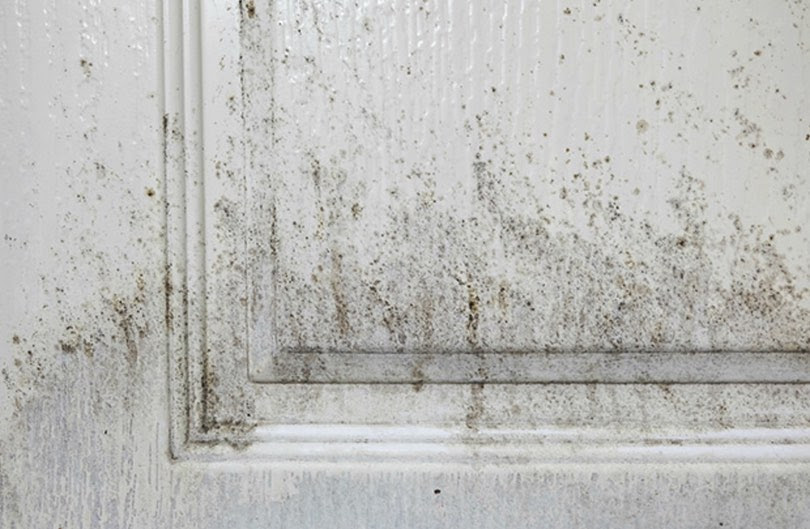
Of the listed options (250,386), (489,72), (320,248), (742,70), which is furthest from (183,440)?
(742,70)

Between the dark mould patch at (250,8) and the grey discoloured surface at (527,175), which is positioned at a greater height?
the dark mould patch at (250,8)

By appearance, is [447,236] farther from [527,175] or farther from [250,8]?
[250,8]

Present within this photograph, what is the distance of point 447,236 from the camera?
48 cm

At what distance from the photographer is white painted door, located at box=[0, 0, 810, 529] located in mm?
479

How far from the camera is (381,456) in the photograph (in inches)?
19.0

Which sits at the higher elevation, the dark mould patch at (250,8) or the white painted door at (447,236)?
the dark mould patch at (250,8)

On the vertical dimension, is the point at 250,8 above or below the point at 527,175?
above

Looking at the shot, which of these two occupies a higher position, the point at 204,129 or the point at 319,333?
the point at 204,129

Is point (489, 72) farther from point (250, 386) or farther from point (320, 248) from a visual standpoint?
point (250, 386)

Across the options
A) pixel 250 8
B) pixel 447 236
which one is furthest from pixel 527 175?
pixel 250 8

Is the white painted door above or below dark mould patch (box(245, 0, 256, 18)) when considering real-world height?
below

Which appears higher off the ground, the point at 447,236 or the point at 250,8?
the point at 250,8

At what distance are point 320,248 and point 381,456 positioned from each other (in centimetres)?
15

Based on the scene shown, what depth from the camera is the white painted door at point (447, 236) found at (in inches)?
18.9
